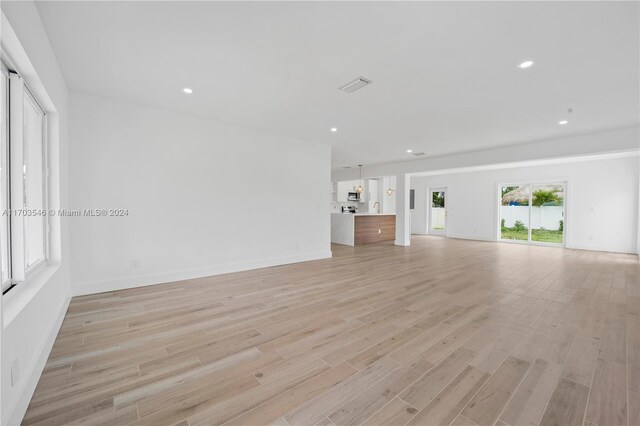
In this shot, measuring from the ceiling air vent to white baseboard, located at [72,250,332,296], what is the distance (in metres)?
3.36

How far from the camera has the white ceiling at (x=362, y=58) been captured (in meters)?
2.03

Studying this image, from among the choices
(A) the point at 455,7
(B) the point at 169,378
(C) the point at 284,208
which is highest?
(A) the point at 455,7

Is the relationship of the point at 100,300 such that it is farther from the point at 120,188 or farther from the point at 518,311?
the point at 518,311

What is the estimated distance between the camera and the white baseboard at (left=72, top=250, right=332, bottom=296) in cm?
354

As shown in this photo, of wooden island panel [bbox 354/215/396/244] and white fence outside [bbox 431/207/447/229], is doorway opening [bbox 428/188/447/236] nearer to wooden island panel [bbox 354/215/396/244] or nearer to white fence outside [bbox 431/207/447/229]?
white fence outside [bbox 431/207/447/229]

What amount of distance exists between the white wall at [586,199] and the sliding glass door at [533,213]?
10.9 inches

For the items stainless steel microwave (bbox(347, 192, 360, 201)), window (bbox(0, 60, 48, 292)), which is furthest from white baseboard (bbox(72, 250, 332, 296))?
stainless steel microwave (bbox(347, 192, 360, 201))

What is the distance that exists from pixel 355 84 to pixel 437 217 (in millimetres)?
9213

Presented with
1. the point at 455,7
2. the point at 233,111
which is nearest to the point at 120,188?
the point at 233,111

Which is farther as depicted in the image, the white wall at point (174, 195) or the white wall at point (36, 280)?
the white wall at point (174, 195)

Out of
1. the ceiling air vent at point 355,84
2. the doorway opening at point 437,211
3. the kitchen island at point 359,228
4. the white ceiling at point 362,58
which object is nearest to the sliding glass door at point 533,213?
the doorway opening at point 437,211

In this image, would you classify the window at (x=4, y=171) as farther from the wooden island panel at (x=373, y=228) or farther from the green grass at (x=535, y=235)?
the green grass at (x=535, y=235)

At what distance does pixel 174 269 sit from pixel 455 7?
15.0 feet

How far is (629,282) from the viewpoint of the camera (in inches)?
167
